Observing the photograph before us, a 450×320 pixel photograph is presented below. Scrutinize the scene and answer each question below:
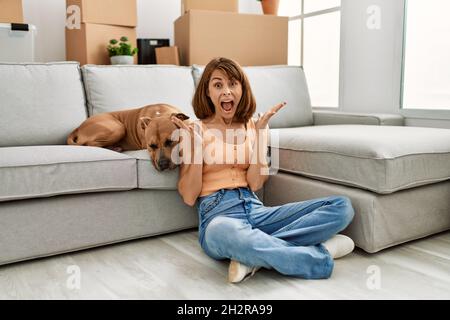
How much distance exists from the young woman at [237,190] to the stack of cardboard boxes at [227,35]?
1.29 m

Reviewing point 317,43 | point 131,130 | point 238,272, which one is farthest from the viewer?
point 317,43

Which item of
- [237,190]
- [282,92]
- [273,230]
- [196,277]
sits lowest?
[196,277]

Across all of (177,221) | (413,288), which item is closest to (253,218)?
(177,221)

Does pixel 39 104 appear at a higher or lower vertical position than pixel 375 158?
higher

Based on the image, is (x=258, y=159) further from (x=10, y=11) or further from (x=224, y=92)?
(x=10, y=11)

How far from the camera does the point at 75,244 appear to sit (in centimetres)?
172

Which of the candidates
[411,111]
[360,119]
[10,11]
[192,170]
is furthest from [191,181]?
[10,11]

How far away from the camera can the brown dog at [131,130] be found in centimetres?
184

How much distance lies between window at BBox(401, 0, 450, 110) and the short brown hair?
140 cm

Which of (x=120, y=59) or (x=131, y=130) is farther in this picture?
(x=120, y=59)

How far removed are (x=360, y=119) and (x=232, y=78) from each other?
1169 millimetres

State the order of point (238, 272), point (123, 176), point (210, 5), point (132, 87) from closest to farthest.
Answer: point (238, 272), point (123, 176), point (132, 87), point (210, 5)

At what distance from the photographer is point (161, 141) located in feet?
6.01
